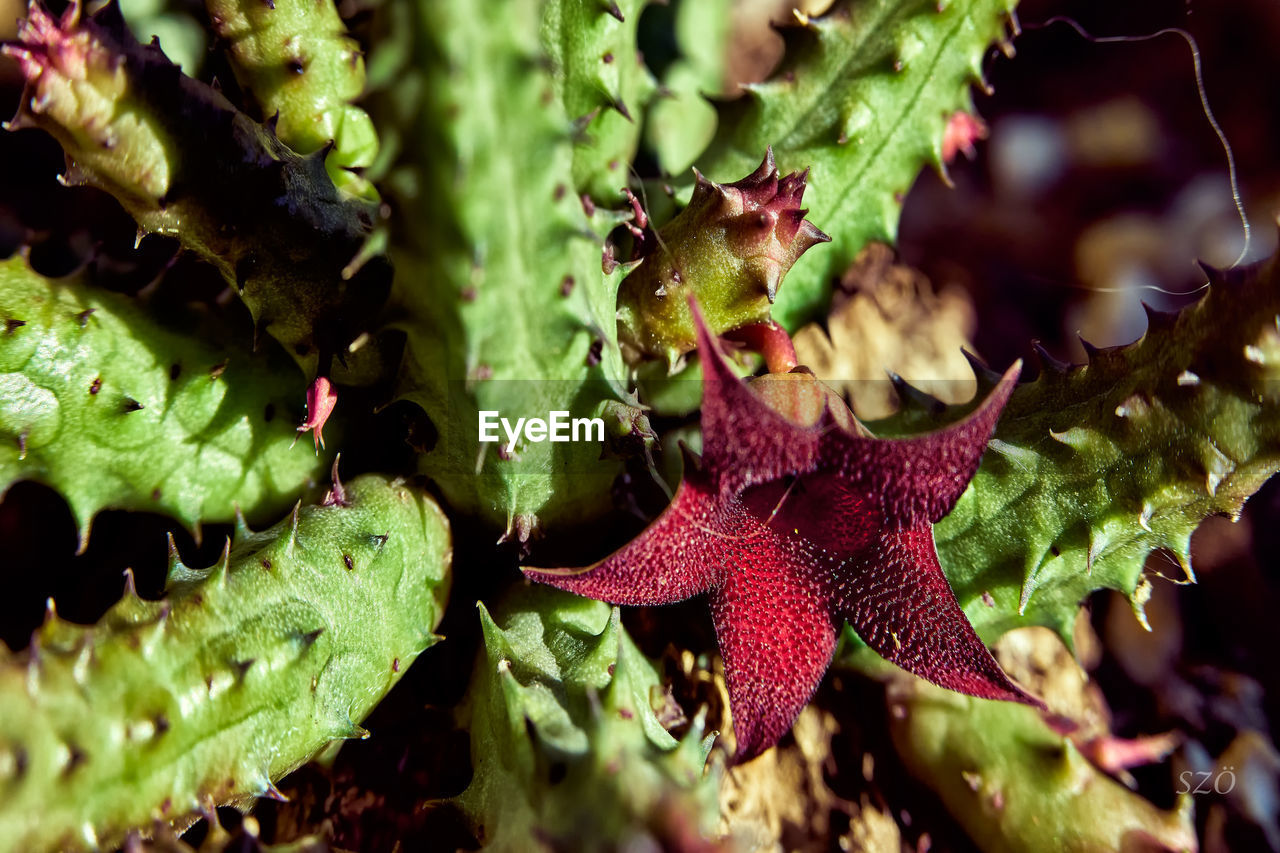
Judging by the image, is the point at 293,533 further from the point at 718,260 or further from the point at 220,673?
the point at 718,260

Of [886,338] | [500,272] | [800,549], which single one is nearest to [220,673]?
[500,272]

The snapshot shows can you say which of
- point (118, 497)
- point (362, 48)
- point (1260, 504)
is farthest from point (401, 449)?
point (1260, 504)

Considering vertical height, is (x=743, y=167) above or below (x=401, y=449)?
above

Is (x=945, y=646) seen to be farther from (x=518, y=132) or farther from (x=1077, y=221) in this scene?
(x=1077, y=221)

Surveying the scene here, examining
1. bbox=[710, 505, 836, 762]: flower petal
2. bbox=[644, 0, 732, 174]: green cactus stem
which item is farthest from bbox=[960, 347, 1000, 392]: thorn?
bbox=[644, 0, 732, 174]: green cactus stem

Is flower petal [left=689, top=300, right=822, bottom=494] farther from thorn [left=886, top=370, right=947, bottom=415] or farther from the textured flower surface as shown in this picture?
thorn [left=886, top=370, right=947, bottom=415]

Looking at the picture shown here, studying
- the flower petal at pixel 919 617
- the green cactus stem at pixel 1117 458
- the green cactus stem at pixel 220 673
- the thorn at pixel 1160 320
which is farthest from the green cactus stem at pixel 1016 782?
the green cactus stem at pixel 220 673
